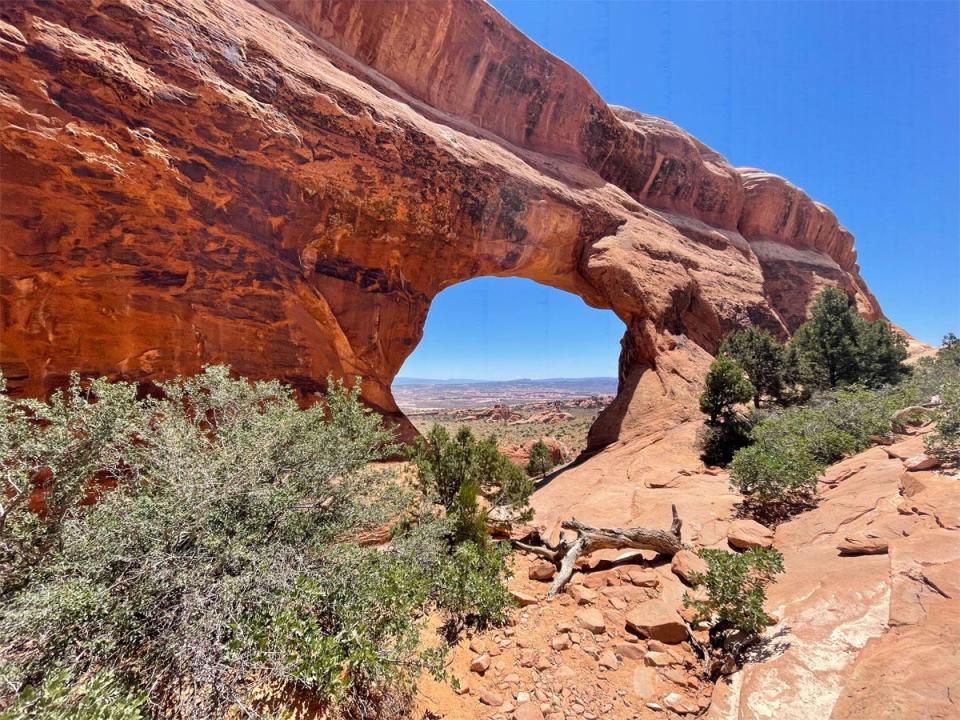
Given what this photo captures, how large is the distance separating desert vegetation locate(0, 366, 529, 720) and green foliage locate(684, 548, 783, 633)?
244 cm

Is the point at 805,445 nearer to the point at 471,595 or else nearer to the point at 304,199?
the point at 471,595

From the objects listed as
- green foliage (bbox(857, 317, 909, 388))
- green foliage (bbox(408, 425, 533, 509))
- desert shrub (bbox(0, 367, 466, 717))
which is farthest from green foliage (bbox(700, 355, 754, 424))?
desert shrub (bbox(0, 367, 466, 717))

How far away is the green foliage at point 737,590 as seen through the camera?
3701 millimetres

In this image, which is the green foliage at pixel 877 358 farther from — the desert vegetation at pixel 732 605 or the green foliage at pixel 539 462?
the desert vegetation at pixel 732 605

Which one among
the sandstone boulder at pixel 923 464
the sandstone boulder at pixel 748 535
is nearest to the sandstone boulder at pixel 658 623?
the sandstone boulder at pixel 748 535

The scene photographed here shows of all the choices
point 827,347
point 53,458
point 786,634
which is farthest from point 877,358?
point 53,458

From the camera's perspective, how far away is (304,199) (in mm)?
9789

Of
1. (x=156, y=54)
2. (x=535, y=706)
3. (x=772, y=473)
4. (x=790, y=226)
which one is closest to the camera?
(x=535, y=706)

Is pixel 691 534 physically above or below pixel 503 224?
below

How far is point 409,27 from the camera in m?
13.8

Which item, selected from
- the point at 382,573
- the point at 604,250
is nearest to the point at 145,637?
the point at 382,573

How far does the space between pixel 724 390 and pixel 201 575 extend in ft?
47.2

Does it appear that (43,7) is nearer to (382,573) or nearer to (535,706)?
(382,573)

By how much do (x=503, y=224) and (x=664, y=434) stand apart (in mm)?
9689
